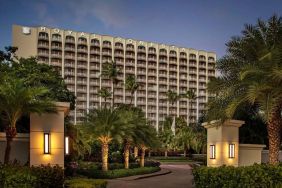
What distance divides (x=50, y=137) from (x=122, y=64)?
372ft

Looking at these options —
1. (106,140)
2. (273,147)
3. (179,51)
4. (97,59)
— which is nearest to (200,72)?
(179,51)

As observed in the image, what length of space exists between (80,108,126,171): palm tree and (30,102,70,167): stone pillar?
13317 millimetres

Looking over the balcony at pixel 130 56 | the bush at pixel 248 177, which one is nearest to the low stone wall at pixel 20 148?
the bush at pixel 248 177

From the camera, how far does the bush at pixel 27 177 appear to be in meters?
14.3

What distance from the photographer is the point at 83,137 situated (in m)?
34.2

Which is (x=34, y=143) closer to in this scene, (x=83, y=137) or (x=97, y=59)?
(x=83, y=137)

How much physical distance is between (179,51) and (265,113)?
12396 centimetres

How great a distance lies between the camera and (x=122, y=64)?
434 ft

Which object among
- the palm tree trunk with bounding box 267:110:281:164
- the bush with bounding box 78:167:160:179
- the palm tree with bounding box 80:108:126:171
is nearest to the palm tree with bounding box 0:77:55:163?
the palm tree trunk with bounding box 267:110:281:164

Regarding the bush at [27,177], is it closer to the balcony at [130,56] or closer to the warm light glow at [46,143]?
the warm light glow at [46,143]

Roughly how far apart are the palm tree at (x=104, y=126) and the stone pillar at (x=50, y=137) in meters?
13.3

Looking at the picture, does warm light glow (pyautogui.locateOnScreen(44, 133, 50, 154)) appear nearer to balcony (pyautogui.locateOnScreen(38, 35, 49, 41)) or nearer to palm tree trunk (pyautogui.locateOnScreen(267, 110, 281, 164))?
palm tree trunk (pyautogui.locateOnScreen(267, 110, 281, 164))

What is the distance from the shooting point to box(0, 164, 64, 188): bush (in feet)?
47.1

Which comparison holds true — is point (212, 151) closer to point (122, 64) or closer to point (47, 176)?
point (47, 176)
